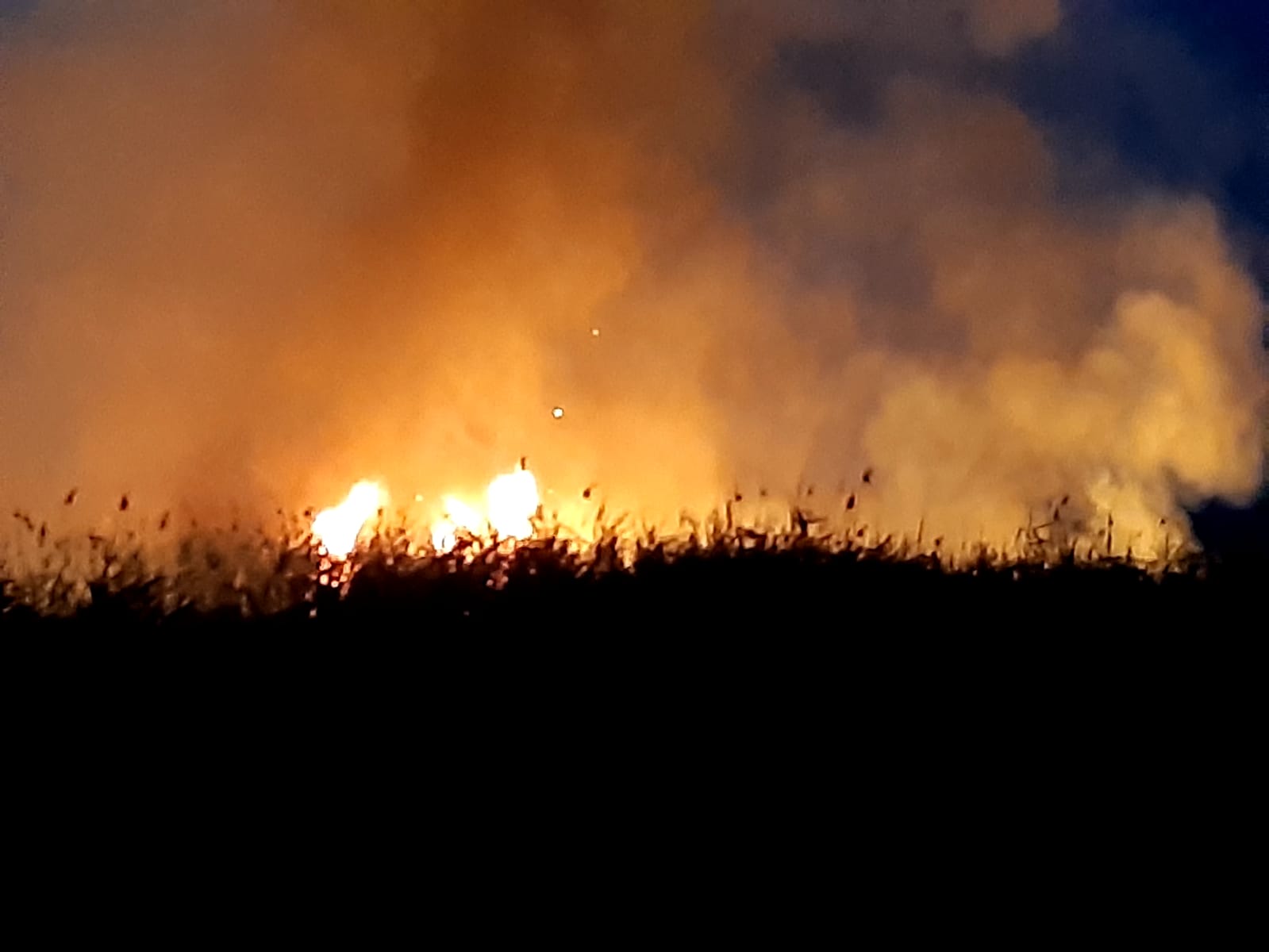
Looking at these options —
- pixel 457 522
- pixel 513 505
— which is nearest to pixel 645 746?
pixel 457 522

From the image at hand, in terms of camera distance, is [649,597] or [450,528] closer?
[649,597]

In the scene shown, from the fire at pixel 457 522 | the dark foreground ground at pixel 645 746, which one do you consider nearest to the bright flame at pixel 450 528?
the fire at pixel 457 522

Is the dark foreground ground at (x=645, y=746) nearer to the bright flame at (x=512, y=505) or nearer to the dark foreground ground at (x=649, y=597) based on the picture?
the dark foreground ground at (x=649, y=597)

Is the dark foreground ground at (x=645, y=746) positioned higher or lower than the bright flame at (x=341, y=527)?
lower

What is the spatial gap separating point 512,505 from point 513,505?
0.14 feet

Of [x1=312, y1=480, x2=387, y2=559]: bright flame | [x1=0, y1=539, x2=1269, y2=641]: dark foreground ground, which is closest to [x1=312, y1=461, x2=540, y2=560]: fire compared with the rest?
[x1=312, y1=480, x2=387, y2=559]: bright flame

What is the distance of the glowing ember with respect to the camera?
5.67 meters

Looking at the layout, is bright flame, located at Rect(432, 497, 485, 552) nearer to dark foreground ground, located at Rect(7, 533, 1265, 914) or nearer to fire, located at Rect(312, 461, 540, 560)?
fire, located at Rect(312, 461, 540, 560)

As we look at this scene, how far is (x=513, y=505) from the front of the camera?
7676 millimetres

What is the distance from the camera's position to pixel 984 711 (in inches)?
184

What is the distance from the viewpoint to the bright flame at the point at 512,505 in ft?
18.6

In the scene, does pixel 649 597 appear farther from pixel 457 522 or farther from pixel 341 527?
pixel 341 527

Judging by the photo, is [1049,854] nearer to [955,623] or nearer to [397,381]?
[955,623]

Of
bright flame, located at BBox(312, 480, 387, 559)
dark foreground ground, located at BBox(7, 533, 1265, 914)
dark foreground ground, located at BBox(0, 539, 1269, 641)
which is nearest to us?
dark foreground ground, located at BBox(7, 533, 1265, 914)
